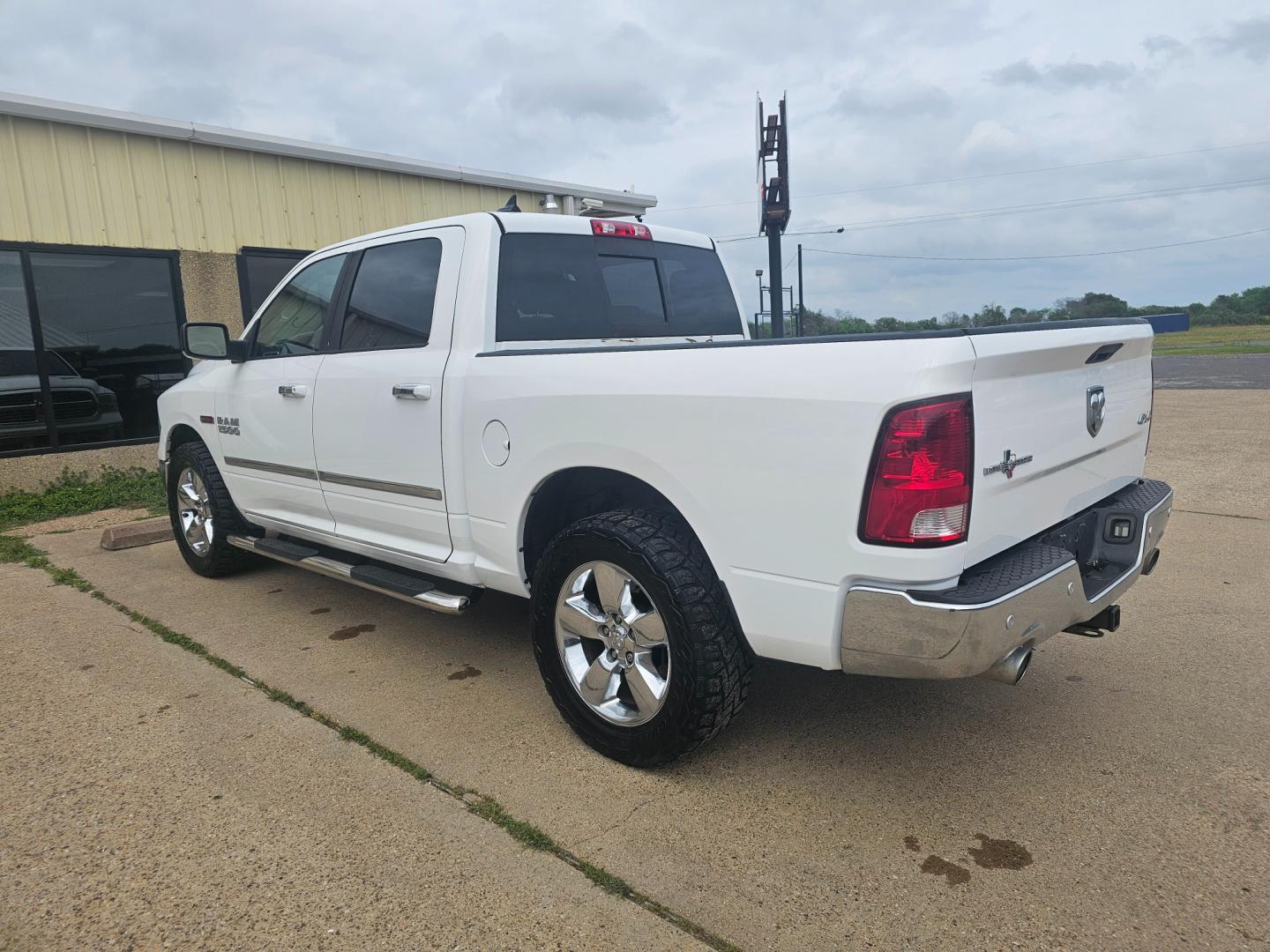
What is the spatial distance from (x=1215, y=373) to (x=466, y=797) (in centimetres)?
2572

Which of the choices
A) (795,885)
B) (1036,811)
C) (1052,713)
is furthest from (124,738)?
(1052,713)

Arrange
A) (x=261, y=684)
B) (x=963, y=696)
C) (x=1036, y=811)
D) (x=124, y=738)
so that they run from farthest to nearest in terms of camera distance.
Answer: (x=261, y=684), (x=963, y=696), (x=124, y=738), (x=1036, y=811)

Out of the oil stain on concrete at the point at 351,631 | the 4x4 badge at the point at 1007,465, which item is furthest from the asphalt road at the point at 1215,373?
the oil stain on concrete at the point at 351,631

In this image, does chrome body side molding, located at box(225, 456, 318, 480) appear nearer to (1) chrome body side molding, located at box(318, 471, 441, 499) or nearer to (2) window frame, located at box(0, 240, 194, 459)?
(1) chrome body side molding, located at box(318, 471, 441, 499)

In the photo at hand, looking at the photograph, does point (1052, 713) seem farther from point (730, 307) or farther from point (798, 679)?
point (730, 307)

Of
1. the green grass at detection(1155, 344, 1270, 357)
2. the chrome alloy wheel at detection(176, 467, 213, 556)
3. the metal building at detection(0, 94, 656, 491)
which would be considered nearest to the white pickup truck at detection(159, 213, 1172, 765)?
the chrome alloy wheel at detection(176, 467, 213, 556)

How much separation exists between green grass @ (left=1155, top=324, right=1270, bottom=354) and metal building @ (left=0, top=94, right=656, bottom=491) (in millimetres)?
28043

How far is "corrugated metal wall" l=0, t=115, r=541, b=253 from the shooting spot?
7.78 metres

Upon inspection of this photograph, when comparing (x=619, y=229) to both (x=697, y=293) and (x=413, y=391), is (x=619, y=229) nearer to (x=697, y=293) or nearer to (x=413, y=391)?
(x=697, y=293)

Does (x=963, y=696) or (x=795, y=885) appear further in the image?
(x=963, y=696)

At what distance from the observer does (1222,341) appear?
45.9 metres

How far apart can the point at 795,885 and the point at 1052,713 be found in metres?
1.54

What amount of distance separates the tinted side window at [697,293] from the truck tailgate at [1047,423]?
1.92 m

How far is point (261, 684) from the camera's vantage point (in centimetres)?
373
